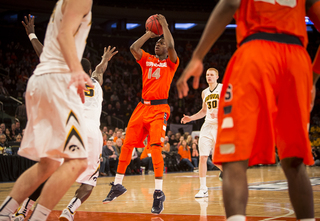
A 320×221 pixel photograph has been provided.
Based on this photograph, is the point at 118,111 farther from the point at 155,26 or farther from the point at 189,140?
the point at 155,26

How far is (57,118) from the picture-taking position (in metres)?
2.51

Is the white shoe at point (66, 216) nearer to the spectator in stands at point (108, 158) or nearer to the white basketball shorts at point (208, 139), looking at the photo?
the white basketball shorts at point (208, 139)

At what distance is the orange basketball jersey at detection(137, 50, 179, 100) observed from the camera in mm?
5609

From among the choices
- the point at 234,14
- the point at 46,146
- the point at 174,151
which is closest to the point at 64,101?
the point at 46,146

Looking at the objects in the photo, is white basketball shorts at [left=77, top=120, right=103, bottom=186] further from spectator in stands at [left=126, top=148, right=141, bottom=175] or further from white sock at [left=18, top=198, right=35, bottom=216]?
spectator in stands at [left=126, top=148, right=141, bottom=175]

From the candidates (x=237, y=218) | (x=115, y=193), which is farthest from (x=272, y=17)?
(x=115, y=193)

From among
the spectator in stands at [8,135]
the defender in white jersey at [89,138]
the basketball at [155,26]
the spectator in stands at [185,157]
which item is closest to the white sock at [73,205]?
the defender in white jersey at [89,138]

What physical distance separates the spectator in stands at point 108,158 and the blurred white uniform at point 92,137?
9.14 m

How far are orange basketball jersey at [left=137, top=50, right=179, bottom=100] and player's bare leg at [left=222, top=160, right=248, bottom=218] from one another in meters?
3.59

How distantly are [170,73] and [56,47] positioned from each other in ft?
10.6

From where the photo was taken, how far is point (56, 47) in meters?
2.73

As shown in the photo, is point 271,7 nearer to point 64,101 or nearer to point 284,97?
point 284,97

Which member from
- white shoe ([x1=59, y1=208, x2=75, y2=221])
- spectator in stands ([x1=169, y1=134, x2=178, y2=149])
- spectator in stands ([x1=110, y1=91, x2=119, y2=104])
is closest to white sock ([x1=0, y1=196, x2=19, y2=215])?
white shoe ([x1=59, y1=208, x2=75, y2=221])

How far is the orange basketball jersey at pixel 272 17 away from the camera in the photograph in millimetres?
2211
